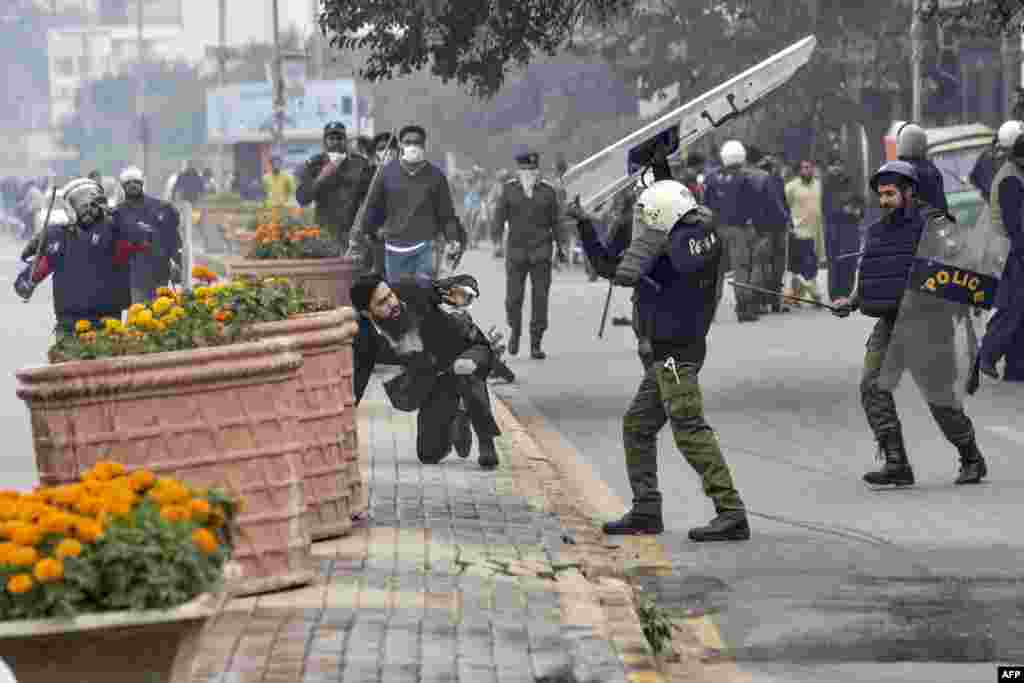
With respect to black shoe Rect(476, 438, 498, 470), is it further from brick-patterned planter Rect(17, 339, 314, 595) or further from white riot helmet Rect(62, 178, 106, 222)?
brick-patterned planter Rect(17, 339, 314, 595)

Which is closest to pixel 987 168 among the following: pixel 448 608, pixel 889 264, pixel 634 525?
pixel 889 264

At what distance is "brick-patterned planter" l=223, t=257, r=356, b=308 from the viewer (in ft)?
60.4

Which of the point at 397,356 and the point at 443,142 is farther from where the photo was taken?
the point at 443,142

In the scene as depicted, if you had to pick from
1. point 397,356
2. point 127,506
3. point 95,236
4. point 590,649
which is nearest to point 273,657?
point 590,649

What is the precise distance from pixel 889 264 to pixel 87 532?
26.8 feet

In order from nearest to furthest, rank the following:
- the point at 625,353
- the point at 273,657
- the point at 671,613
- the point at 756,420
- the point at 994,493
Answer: the point at 273,657, the point at 671,613, the point at 994,493, the point at 756,420, the point at 625,353

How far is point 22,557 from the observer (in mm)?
5832

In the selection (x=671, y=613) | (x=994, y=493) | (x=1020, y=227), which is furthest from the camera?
(x=1020, y=227)

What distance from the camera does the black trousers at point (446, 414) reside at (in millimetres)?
13625

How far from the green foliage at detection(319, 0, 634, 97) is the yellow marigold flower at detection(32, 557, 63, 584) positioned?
11.7 meters

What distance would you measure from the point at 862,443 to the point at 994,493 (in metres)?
2.50

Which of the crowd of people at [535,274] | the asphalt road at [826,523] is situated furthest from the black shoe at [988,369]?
the asphalt road at [826,523]

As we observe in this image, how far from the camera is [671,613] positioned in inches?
385

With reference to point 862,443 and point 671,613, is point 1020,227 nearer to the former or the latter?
point 862,443
